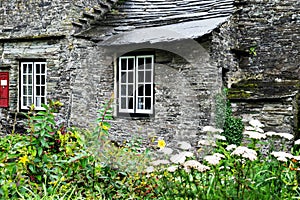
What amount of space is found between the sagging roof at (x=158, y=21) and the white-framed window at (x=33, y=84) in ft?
6.00

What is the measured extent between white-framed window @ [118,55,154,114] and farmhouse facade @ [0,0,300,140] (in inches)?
1.0

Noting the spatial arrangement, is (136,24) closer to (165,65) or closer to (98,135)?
(165,65)

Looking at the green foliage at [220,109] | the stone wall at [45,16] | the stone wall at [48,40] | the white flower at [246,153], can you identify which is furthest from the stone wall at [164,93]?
the white flower at [246,153]

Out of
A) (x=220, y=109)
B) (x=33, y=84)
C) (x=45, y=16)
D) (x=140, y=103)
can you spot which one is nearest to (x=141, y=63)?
(x=140, y=103)

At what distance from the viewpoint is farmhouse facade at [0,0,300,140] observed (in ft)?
30.7

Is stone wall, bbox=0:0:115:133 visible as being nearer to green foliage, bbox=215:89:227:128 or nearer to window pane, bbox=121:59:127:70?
window pane, bbox=121:59:127:70

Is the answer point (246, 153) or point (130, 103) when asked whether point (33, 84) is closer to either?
point (130, 103)

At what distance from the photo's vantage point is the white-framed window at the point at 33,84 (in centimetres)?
1182

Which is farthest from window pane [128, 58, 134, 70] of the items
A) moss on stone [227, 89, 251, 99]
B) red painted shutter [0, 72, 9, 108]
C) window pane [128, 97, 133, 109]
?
red painted shutter [0, 72, 9, 108]

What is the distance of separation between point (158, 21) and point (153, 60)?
102 cm

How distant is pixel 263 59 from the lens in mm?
10312

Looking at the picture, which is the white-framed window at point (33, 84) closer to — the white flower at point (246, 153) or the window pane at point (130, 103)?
the window pane at point (130, 103)

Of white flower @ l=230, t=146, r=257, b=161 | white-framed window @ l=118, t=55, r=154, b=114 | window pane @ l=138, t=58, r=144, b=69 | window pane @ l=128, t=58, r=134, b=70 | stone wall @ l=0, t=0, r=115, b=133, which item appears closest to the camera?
white flower @ l=230, t=146, r=257, b=161

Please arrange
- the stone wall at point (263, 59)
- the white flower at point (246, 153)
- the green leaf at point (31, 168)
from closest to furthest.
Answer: the white flower at point (246, 153), the green leaf at point (31, 168), the stone wall at point (263, 59)
